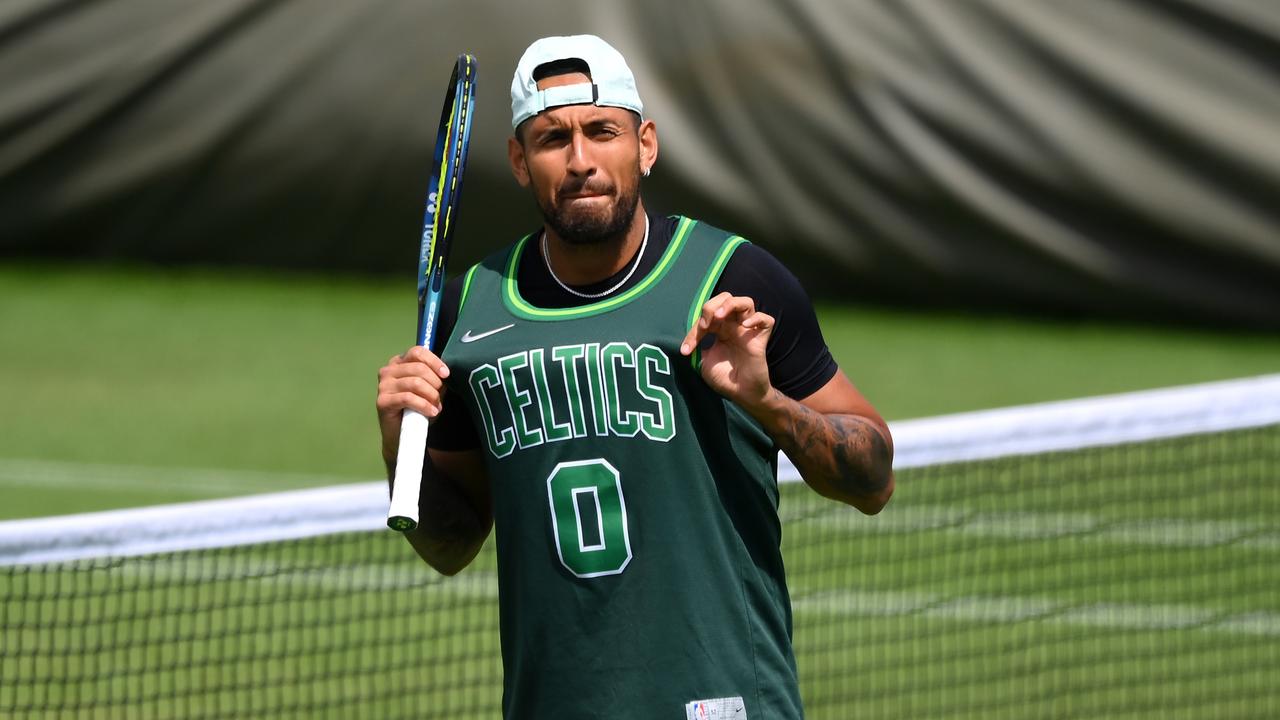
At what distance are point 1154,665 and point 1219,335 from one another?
24.8ft

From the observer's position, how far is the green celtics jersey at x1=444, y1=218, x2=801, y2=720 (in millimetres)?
3654

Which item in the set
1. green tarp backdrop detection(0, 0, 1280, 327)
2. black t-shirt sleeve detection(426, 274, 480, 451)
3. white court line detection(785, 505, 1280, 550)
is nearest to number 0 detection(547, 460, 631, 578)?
black t-shirt sleeve detection(426, 274, 480, 451)

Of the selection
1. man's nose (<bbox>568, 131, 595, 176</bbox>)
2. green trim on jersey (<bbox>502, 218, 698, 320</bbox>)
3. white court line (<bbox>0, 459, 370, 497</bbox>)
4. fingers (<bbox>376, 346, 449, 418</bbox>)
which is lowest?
fingers (<bbox>376, 346, 449, 418</bbox>)

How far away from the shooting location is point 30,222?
658 inches

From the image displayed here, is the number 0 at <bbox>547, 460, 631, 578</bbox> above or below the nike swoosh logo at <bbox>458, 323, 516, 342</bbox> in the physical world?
below

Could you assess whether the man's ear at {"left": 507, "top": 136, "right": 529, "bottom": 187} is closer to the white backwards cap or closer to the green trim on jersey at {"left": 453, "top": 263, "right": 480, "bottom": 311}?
the white backwards cap

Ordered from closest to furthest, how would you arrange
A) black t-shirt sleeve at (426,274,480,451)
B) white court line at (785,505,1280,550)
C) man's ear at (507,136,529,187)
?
man's ear at (507,136,529,187), black t-shirt sleeve at (426,274,480,451), white court line at (785,505,1280,550)

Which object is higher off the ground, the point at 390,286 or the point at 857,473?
the point at 390,286

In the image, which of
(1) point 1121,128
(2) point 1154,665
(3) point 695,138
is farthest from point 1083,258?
(2) point 1154,665

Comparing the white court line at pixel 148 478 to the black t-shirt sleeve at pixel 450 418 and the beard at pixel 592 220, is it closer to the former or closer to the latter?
the black t-shirt sleeve at pixel 450 418

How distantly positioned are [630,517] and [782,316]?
537 mm

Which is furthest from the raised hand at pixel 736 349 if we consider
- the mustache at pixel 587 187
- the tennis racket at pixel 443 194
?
the tennis racket at pixel 443 194

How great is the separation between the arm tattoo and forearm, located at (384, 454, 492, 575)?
2.67ft

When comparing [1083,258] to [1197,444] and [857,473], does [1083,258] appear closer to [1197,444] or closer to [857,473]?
[1197,444]
